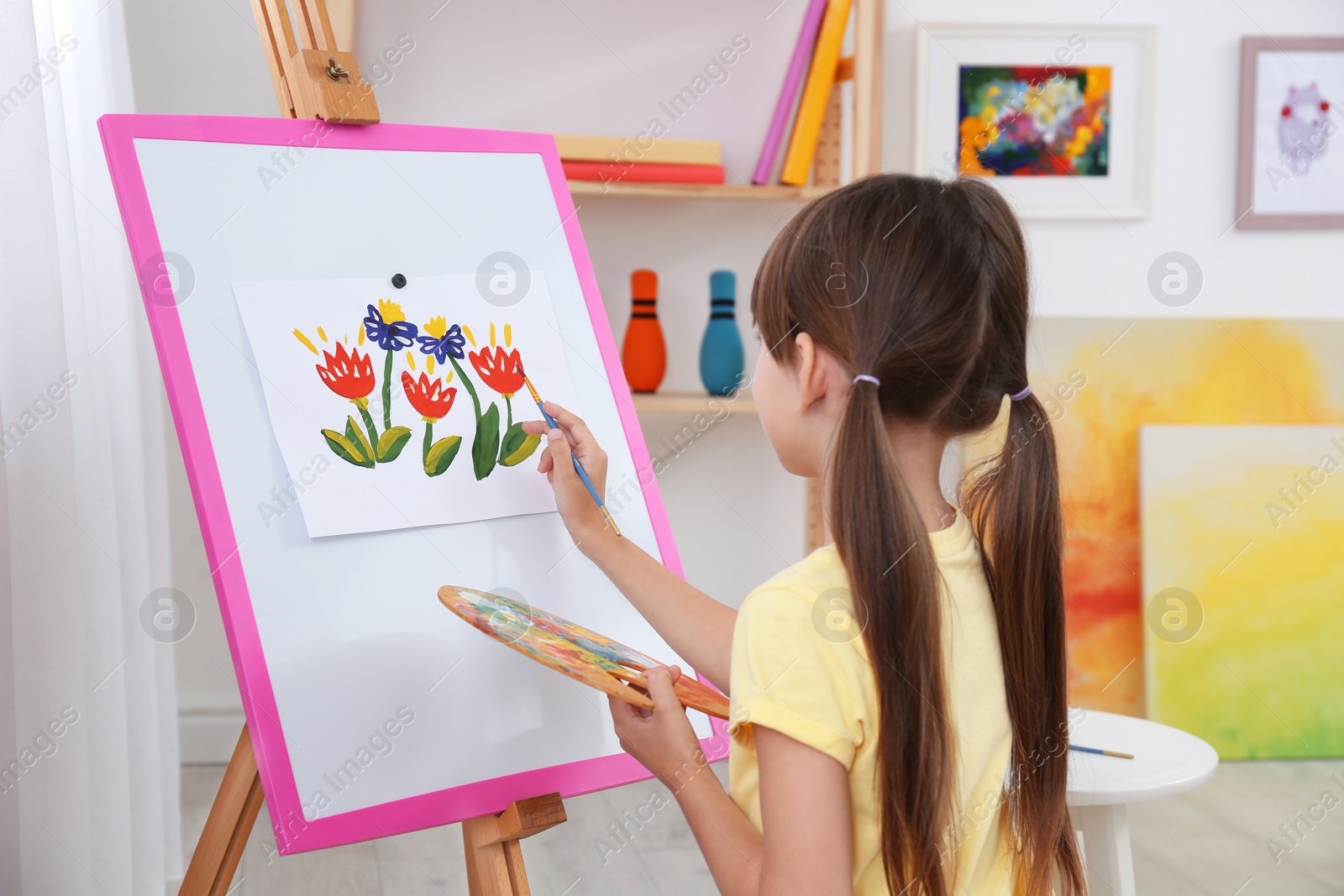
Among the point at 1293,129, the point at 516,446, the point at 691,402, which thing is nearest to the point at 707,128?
the point at 691,402

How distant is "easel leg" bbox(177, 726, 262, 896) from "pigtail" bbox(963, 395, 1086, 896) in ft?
2.11

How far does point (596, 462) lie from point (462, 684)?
25 cm

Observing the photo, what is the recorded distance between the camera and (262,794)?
36.2 inches

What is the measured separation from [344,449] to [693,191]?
1195 mm

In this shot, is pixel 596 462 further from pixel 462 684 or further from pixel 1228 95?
pixel 1228 95

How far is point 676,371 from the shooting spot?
7.25ft

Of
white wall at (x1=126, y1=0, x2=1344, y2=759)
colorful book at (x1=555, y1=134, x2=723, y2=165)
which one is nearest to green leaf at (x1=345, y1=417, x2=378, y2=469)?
colorful book at (x1=555, y1=134, x2=723, y2=165)

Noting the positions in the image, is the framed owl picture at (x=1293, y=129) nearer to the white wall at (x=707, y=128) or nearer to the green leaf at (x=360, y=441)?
the white wall at (x=707, y=128)

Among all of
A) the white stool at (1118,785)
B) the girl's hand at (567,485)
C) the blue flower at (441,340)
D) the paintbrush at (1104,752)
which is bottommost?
the white stool at (1118,785)

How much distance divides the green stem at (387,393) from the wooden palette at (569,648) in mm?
168

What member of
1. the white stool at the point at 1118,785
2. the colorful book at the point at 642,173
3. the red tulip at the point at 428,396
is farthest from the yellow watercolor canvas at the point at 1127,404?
the red tulip at the point at 428,396

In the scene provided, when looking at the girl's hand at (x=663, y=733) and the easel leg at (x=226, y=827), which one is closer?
the girl's hand at (x=663, y=733)

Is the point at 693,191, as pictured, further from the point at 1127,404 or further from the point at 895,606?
the point at 895,606

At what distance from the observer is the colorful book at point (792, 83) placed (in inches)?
80.3
